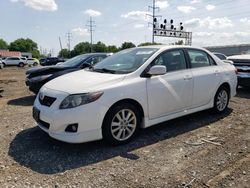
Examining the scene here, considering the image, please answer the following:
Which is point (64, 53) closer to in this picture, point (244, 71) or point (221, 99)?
point (244, 71)

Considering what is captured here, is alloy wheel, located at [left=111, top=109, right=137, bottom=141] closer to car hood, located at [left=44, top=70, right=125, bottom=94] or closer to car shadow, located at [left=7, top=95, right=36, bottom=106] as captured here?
car hood, located at [left=44, top=70, right=125, bottom=94]

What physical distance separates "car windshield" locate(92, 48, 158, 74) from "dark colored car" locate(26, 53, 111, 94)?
112 inches

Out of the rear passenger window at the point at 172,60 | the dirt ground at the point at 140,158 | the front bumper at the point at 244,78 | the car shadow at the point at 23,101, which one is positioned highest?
the rear passenger window at the point at 172,60

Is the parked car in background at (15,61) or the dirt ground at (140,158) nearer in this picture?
the dirt ground at (140,158)

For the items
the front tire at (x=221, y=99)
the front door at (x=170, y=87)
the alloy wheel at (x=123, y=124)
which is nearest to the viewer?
the alloy wheel at (x=123, y=124)

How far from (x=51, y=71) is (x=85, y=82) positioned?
4.23 metres

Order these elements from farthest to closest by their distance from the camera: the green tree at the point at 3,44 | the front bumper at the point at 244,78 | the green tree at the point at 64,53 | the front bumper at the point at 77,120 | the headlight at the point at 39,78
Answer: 1. the green tree at the point at 3,44
2. the green tree at the point at 64,53
3. the front bumper at the point at 244,78
4. the headlight at the point at 39,78
5. the front bumper at the point at 77,120

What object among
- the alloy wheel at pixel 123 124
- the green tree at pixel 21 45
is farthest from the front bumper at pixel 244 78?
the green tree at pixel 21 45

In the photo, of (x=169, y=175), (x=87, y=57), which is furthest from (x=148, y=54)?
(x=87, y=57)

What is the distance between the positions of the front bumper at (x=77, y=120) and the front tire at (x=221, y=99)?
305cm

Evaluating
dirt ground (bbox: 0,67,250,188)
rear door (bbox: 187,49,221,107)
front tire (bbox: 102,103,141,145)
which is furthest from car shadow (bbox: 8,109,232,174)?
rear door (bbox: 187,49,221,107)

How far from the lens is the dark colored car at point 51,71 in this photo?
7930 millimetres

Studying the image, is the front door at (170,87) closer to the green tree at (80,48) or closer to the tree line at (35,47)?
the tree line at (35,47)

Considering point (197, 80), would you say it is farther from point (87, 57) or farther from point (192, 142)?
point (87, 57)
